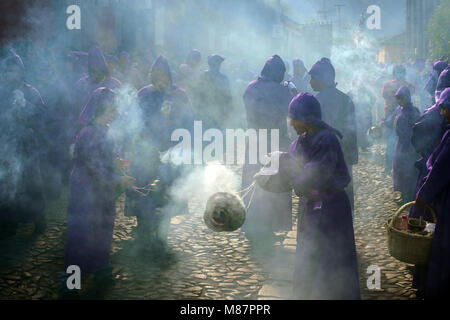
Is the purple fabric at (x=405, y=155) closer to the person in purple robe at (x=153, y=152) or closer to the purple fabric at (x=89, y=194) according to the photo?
the person in purple robe at (x=153, y=152)

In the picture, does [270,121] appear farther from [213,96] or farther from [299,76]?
[299,76]

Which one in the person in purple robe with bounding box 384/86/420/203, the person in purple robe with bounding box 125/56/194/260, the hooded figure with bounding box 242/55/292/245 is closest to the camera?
the person in purple robe with bounding box 125/56/194/260

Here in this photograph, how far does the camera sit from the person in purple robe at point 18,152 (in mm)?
6891

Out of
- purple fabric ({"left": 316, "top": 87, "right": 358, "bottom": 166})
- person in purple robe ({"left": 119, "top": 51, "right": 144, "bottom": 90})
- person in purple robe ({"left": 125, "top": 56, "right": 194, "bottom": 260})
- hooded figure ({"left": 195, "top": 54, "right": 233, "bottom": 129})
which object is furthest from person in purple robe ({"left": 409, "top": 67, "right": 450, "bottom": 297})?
person in purple robe ({"left": 119, "top": 51, "right": 144, "bottom": 90})

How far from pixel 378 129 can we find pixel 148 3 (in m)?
15.0

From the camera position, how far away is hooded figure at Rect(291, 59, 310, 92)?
14.2 metres

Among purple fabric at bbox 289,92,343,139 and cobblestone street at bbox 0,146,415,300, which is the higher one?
purple fabric at bbox 289,92,343,139

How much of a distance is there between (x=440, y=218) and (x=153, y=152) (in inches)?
151

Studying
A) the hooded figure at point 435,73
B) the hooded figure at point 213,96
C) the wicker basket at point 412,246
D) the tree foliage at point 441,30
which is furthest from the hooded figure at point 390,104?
the tree foliage at point 441,30

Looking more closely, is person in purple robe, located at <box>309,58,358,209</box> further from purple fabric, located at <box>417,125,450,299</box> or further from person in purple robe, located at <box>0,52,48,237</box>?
person in purple robe, located at <box>0,52,48,237</box>

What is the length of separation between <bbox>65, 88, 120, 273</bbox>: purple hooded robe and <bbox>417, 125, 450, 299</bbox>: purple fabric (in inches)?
128

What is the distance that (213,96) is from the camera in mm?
12977

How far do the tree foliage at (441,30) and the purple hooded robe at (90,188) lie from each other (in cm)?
3195

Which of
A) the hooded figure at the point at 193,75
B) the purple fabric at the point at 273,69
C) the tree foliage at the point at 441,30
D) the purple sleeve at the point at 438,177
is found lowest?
the purple sleeve at the point at 438,177
